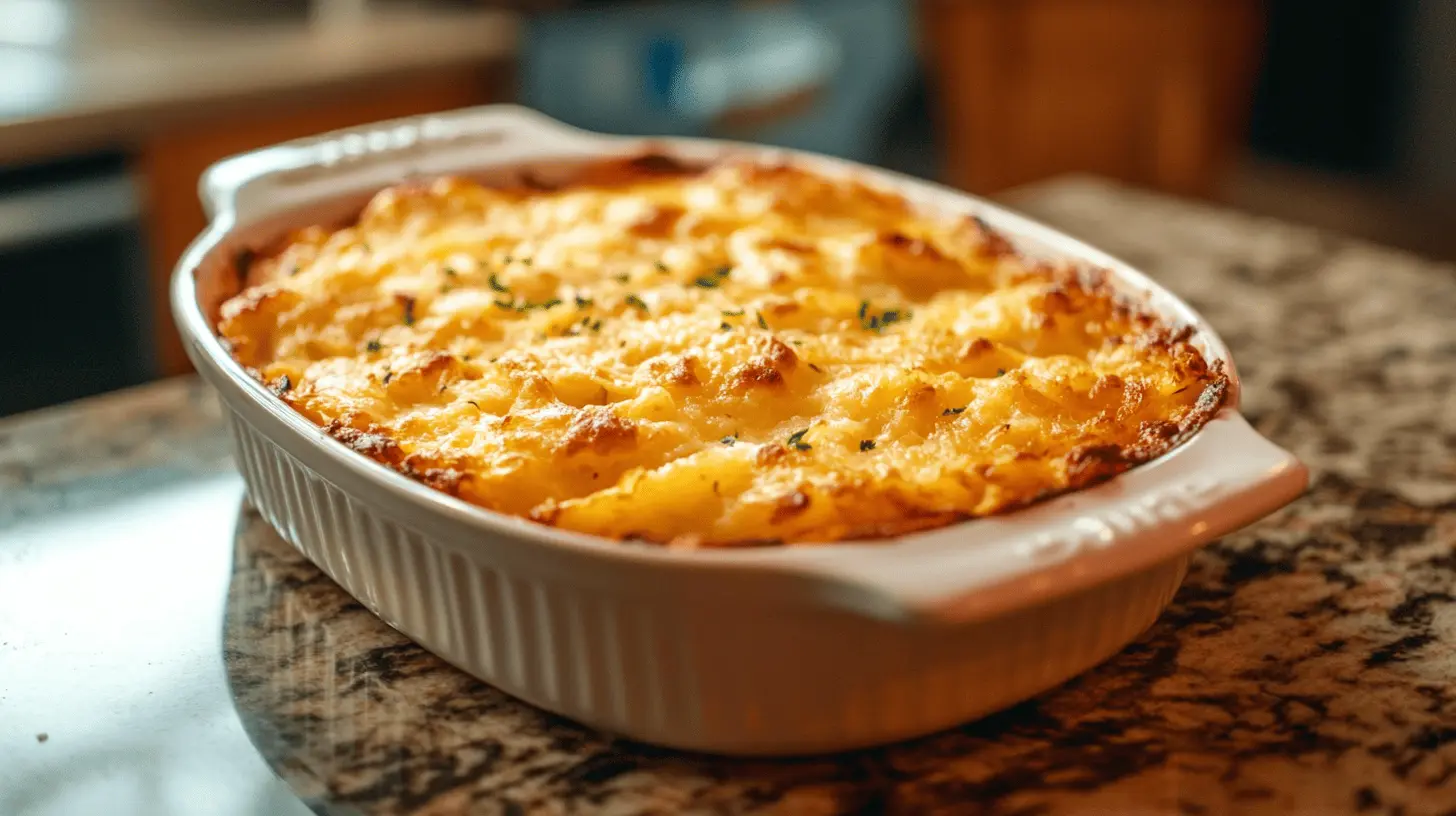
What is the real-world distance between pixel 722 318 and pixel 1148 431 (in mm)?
466

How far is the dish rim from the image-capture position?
0.90m

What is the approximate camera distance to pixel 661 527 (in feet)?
3.41

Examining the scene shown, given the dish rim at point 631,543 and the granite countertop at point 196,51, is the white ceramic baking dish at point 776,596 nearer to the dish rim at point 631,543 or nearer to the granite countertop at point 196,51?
the dish rim at point 631,543

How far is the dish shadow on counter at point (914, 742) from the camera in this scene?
1.01 metres

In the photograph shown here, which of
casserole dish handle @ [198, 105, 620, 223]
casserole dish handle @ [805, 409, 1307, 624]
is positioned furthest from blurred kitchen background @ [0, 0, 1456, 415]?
casserole dish handle @ [805, 409, 1307, 624]

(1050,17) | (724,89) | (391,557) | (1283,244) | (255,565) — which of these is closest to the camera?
(391,557)

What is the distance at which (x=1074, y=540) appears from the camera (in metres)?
0.93

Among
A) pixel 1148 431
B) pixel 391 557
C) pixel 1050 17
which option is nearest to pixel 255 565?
pixel 391 557

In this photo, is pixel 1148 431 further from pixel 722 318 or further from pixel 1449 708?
pixel 722 318

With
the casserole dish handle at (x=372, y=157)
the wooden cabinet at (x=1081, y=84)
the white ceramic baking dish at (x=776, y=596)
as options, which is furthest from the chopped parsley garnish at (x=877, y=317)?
the wooden cabinet at (x=1081, y=84)

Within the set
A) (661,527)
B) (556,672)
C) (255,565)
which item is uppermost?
(661,527)

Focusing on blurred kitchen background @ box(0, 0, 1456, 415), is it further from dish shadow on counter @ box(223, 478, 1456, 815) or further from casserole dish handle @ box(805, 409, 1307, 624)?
casserole dish handle @ box(805, 409, 1307, 624)

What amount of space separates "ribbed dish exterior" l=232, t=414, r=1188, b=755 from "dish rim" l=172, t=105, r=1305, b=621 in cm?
3

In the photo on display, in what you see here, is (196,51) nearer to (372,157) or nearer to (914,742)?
(372,157)
